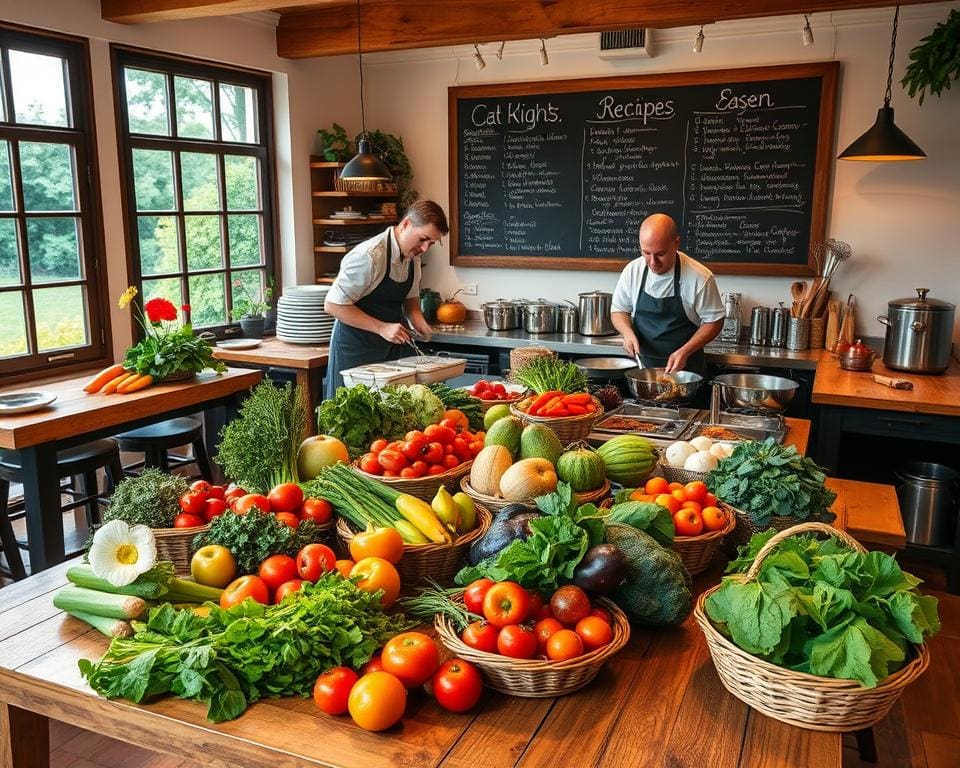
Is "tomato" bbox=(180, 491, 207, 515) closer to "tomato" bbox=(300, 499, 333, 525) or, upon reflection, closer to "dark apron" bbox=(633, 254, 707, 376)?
"tomato" bbox=(300, 499, 333, 525)

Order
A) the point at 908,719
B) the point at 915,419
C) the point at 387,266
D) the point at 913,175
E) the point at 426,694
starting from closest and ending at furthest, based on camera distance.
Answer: the point at 426,694, the point at 908,719, the point at 915,419, the point at 387,266, the point at 913,175

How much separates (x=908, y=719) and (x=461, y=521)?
209cm

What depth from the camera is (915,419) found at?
3959 mm

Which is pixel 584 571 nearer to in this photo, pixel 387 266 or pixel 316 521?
pixel 316 521

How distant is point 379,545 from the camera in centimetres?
181

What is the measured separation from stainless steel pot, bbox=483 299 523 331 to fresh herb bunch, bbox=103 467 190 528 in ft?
13.3

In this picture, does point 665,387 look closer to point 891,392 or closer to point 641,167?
point 891,392

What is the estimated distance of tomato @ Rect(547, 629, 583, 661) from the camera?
1491 millimetres

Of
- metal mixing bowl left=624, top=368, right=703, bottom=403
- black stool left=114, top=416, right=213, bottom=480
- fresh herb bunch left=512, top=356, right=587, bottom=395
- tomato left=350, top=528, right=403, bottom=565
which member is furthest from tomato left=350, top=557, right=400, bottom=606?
black stool left=114, top=416, right=213, bottom=480

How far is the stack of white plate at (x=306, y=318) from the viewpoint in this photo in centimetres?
559

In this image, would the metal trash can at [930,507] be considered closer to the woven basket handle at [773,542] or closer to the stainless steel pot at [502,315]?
the stainless steel pot at [502,315]

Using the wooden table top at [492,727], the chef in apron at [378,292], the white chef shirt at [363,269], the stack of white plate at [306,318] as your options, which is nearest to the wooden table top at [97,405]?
the chef in apron at [378,292]

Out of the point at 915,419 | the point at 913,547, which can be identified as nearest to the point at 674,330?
the point at 915,419

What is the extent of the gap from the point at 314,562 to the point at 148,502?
0.49m
